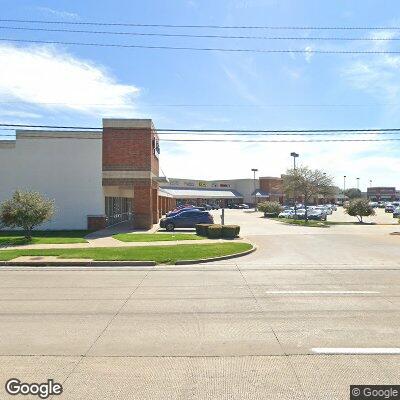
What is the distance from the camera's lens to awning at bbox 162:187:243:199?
99.3 meters

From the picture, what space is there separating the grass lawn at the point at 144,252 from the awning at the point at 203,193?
76684 mm

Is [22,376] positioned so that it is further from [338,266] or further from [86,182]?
[86,182]

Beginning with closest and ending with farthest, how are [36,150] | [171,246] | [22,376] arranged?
1. [22,376]
2. [171,246]
3. [36,150]

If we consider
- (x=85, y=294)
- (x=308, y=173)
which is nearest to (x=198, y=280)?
(x=85, y=294)

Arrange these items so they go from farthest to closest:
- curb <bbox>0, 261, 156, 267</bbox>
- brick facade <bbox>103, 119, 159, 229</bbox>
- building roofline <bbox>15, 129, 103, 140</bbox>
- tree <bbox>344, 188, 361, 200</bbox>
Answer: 1. tree <bbox>344, 188, 361, 200</bbox>
2. brick facade <bbox>103, 119, 159, 229</bbox>
3. building roofline <bbox>15, 129, 103, 140</bbox>
4. curb <bbox>0, 261, 156, 267</bbox>

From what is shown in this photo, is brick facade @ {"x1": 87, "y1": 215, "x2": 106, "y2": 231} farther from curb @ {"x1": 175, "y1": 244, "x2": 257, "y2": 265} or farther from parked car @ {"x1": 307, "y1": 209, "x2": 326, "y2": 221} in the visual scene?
parked car @ {"x1": 307, "y1": 209, "x2": 326, "y2": 221}

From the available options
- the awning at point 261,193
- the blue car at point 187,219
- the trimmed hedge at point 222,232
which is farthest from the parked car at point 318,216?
the awning at point 261,193

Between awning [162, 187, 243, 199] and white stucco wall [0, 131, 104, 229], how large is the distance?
6658 centimetres

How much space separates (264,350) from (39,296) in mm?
6251

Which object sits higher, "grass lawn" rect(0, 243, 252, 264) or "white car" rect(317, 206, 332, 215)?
"white car" rect(317, 206, 332, 215)

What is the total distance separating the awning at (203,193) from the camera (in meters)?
99.3

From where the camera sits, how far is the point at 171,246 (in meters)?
19.3

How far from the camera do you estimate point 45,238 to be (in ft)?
76.1

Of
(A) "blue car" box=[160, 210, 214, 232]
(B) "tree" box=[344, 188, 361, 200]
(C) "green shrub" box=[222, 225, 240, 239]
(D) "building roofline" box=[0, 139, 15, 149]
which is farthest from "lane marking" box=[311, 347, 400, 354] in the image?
(B) "tree" box=[344, 188, 361, 200]
